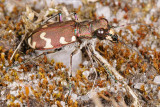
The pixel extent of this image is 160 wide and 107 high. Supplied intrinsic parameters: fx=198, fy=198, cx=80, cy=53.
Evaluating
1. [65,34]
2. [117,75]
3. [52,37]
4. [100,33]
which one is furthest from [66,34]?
[117,75]

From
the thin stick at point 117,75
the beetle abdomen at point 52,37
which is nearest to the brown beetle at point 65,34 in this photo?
the beetle abdomen at point 52,37

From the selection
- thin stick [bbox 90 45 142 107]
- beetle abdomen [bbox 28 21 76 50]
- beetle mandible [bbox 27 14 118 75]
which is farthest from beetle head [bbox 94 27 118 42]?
beetle abdomen [bbox 28 21 76 50]

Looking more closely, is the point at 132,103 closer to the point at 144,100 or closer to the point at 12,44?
the point at 144,100

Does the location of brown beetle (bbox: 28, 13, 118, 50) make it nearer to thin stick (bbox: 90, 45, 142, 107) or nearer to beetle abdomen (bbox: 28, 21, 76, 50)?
beetle abdomen (bbox: 28, 21, 76, 50)

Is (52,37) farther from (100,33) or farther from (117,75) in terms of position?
(117,75)

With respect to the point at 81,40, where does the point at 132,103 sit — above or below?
below

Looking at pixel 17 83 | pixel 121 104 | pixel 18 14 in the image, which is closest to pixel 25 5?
pixel 18 14

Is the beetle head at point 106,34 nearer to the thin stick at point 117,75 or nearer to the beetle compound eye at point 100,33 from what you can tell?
the beetle compound eye at point 100,33
